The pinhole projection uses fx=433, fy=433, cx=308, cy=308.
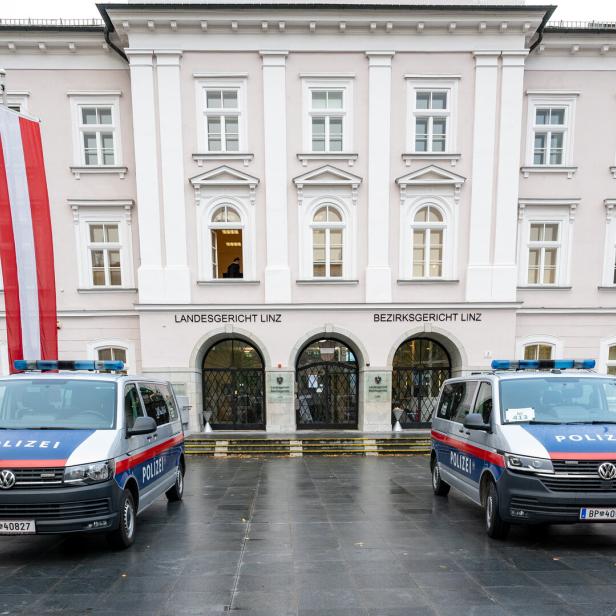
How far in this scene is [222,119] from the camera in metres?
14.3

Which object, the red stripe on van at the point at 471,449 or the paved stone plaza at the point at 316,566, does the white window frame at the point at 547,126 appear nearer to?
the red stripe on van at the point at 471,449

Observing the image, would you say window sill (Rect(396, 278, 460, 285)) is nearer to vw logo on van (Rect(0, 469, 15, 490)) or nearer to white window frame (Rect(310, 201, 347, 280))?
white window frame (Rect(310, 201, 347, 280))

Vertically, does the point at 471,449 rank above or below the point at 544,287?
below

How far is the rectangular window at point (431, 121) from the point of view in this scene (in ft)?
47.5

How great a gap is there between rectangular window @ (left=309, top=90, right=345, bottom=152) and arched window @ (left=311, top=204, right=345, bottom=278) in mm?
2079

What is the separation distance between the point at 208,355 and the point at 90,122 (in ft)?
29.5

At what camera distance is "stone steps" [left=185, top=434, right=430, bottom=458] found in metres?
12.5

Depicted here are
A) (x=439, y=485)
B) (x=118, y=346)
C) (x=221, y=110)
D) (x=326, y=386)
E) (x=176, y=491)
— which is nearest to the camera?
(x=176, y=491)

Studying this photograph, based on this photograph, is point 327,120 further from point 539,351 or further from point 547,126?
point 539,351

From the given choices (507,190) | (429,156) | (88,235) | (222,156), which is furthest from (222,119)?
(507,190)

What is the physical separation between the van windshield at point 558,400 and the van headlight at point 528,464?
0.57 metres

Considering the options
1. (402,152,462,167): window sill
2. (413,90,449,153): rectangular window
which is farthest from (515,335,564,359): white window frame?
(413,90,449,153): rectangular window

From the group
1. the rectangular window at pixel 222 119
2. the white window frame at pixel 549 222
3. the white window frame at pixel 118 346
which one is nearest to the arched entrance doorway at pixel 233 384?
the white window frame at pixel 118 346

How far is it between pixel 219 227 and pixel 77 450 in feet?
34.3
